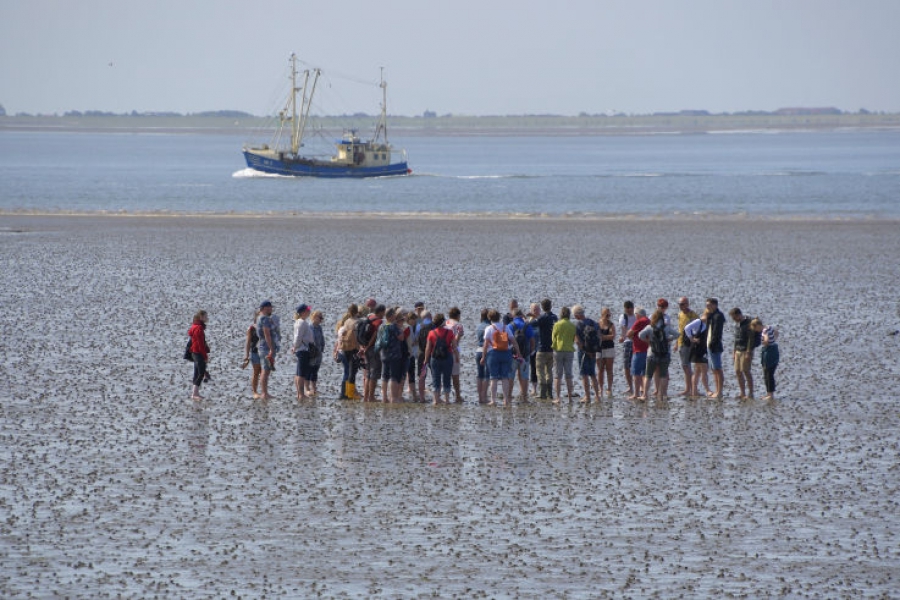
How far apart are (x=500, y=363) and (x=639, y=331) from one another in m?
2.70

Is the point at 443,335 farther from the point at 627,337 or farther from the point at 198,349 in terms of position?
the point at 198,349

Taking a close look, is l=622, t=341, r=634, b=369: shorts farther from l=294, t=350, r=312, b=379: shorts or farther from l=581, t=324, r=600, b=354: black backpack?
l=294, t=350, r=312, b=379: shorts

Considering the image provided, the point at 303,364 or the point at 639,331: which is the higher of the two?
the point at 639,331

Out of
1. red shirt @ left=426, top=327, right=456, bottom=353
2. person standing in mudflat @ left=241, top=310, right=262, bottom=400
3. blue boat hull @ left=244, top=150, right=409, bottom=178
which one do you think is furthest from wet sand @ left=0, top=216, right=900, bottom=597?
blue boat hull @ left=244, top=150, right=409, bottom=178

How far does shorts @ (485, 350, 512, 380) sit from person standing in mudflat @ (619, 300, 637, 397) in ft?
7.48

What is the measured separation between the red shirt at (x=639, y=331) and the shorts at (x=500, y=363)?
7.95 feet

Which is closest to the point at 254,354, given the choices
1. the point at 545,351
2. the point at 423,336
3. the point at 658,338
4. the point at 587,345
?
the point at 423,336

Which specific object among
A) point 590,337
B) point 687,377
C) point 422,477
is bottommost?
point 422,477

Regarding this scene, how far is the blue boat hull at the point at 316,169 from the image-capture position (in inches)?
5074

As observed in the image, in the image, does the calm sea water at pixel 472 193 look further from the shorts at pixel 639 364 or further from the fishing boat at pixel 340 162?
the shorts at pixel 639 364

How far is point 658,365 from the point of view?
75.5ft

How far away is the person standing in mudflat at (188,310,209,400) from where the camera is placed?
74.1ft

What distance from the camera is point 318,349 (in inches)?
908

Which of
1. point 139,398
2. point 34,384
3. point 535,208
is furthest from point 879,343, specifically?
point 535,208
